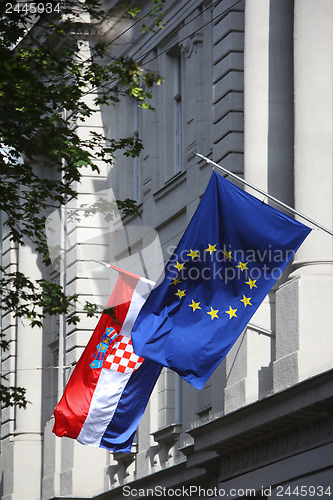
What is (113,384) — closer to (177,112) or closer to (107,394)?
(107,394)

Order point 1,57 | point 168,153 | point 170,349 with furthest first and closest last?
point 168,153 → point 170,349 → point 1,57

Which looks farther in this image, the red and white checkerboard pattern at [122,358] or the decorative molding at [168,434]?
the decorative molding at [168,434]

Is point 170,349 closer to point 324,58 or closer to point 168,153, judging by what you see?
point 324,58

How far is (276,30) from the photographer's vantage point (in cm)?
2127

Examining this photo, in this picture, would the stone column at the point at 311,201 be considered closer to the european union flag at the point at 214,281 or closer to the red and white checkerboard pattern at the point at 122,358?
the european union flag at the point at 214,281

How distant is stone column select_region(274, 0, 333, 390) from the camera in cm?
1867

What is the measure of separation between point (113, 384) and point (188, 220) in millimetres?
4054

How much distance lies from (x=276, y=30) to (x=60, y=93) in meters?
5.20

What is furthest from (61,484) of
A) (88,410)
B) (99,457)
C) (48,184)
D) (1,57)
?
(1,57)

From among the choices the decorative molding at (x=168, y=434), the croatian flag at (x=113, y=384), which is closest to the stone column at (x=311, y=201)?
the croatian flag at (x=113, y=384)

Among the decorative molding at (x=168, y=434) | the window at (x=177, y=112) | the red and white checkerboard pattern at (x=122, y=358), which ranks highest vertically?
the window at (x=177, y=112)

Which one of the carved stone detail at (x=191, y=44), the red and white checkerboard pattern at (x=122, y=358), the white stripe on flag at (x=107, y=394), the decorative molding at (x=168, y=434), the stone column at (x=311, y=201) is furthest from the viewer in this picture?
the carved stone detail at (x=191, y=44)

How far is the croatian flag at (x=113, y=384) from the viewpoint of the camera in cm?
2141

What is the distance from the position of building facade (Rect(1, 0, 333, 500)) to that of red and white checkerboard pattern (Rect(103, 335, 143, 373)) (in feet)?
4.97
